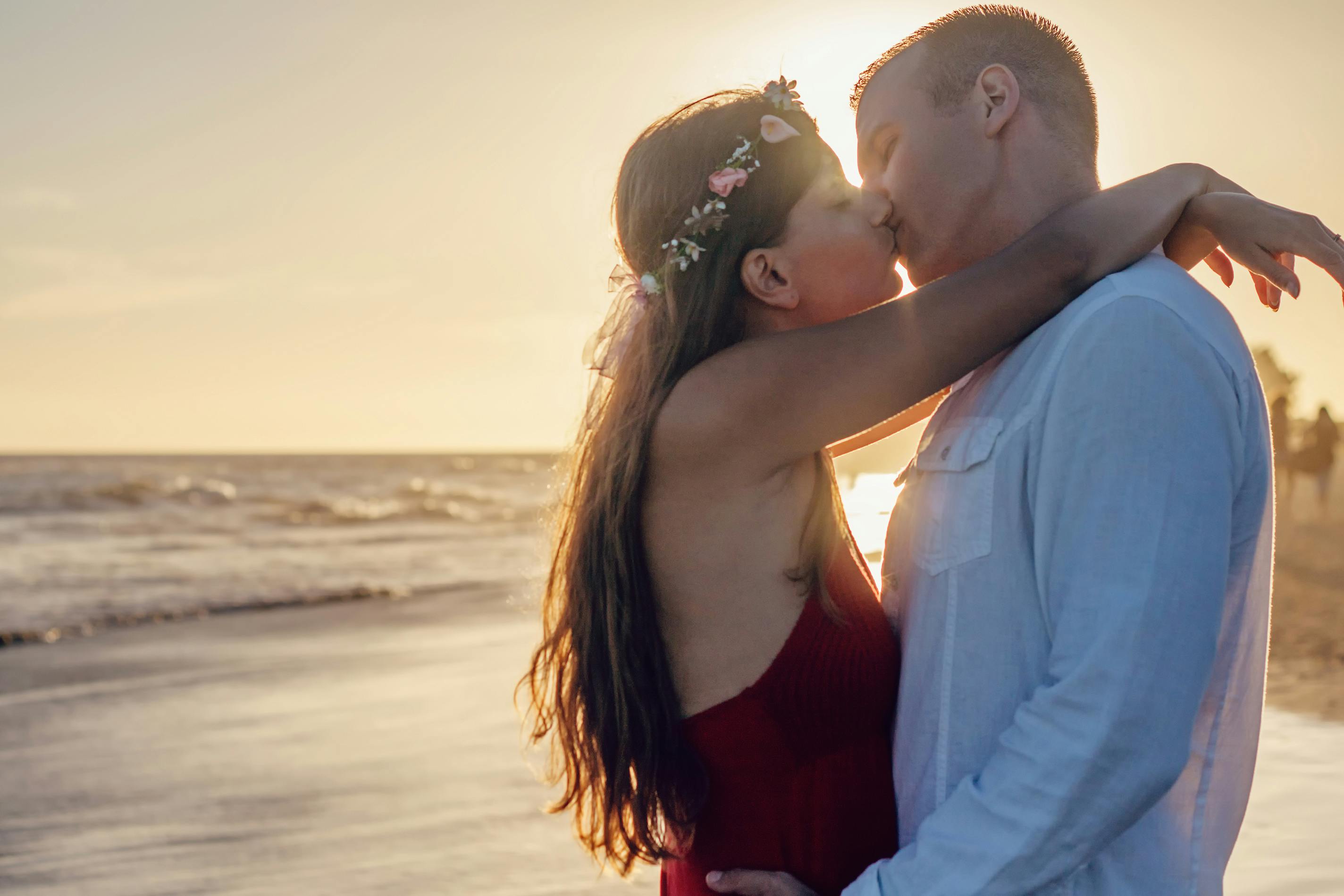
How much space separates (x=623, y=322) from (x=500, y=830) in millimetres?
4110

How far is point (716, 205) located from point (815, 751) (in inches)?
40.1

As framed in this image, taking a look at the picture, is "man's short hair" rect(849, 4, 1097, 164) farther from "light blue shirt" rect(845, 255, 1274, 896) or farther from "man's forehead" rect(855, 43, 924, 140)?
"light blue shirt" rect(845, 255, 1274, 896)

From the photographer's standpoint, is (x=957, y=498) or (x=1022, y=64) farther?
(x=1022, y=64)

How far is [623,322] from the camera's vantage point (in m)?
2.20

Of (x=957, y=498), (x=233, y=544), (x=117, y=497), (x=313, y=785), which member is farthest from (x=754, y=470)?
(x=117, y=497)

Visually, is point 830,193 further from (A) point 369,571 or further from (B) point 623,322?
(A) point 369,571

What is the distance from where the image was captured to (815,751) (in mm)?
2020

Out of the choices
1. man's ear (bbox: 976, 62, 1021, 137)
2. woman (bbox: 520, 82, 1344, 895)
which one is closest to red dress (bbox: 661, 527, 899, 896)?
woman (bbox: 520, 82, 1344, 895)

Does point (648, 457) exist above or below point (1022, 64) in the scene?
below

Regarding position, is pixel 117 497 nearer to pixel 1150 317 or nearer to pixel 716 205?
pixel 716 205

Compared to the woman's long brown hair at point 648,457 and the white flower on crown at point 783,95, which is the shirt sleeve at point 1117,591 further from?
the white flower on crown at point 783,95

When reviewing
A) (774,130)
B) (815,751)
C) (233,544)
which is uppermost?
(774,130)

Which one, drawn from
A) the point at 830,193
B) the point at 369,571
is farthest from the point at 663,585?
the point at 369,571

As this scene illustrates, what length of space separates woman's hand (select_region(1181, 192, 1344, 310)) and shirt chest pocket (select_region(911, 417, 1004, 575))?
60cm
